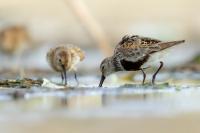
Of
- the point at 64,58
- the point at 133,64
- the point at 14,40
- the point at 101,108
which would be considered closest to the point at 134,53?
the point at 133,64

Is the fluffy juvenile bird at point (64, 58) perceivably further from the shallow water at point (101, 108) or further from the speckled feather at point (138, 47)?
the shallow water at point (101, 108)

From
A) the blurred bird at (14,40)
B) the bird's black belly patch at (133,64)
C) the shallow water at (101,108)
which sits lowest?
the shallow water at (101,108)

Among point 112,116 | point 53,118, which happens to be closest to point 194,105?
point 112,116

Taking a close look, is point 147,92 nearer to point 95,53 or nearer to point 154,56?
point 154,56

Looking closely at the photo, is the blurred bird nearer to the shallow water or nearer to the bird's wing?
the bird's wing

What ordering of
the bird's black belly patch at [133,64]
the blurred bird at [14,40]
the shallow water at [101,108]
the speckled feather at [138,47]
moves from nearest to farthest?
the shallow water at [101,108] → the speckled feather at [138,47] → the bird's black belly patch at [133,64] → the blurred bird at [14,40]

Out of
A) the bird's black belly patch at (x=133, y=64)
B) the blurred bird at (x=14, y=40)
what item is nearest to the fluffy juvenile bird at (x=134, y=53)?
the bird's black belly patch at (x=133, y=64)

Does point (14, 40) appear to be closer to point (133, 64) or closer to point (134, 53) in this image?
point (133, 64)
